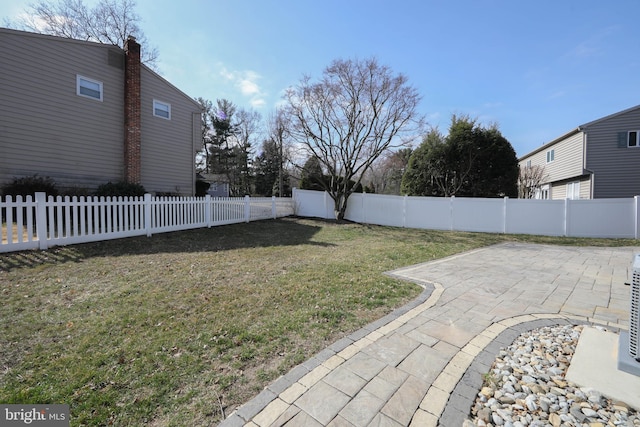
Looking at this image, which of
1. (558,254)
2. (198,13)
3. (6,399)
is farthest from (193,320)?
(198,13)

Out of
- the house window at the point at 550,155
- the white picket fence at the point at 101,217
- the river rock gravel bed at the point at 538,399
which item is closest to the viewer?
the river rock gravel bed at the point at 538,399

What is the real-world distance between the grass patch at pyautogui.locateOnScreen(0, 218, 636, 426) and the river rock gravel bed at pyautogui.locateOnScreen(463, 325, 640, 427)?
4.12ft

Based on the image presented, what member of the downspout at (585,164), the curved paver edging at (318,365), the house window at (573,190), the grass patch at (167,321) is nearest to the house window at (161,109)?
the grass patch at (167,321)

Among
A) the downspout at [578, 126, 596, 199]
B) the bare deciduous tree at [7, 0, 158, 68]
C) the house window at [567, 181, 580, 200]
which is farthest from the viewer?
the house window at [567, 181, 580, 200]

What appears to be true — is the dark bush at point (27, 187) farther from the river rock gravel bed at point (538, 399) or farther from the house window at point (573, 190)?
the house window at point (573, 190)

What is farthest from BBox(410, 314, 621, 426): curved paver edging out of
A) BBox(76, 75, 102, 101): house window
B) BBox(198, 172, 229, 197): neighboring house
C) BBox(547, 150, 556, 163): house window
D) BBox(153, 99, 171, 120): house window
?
BBox(198, 172, 229, 197): neighboring house

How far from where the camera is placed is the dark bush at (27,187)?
8172 mm

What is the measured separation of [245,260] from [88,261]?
9.40ft

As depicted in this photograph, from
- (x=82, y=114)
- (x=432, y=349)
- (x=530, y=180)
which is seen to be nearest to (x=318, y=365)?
(x=432, y=349)

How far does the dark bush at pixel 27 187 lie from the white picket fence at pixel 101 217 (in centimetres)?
33

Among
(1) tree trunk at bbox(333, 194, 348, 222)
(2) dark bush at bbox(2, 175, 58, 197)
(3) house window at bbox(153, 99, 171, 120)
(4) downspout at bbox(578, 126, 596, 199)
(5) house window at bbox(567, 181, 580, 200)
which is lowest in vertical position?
(1) tree trunk at bbox(333, 194, 348, 222)

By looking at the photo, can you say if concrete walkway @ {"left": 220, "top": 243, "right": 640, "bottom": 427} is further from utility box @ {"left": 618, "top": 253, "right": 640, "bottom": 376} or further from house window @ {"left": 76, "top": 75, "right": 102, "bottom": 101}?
house window @ {"left": 76, "top": 75, "right": 102, "bottom": 101}

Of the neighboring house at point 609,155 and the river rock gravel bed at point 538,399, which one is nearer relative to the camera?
the river rock gravel bed at point 538,399

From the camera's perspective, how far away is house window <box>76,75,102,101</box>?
9.91 m
